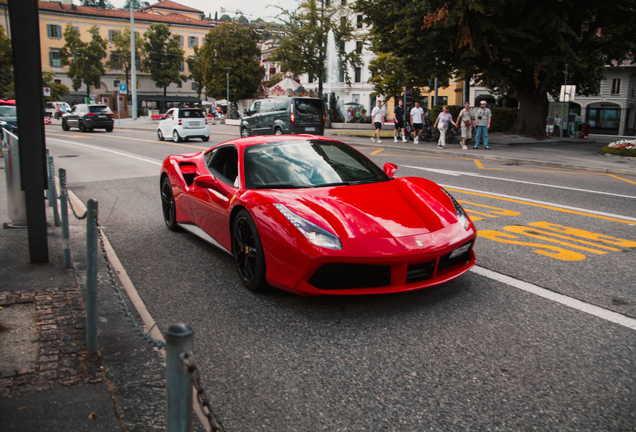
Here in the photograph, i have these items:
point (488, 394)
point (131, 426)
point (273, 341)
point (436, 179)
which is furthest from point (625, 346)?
point (436, 179)

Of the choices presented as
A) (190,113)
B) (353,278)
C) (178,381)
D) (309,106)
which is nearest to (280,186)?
(353,278)

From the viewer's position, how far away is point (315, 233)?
12.2 ft

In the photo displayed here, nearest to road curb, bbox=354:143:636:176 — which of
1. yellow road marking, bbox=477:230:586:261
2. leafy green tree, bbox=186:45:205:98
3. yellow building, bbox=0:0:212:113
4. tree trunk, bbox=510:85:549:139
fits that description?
tree trunk, bbox=510:85:549:139

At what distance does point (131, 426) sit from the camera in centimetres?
247

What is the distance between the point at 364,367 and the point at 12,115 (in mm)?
22190

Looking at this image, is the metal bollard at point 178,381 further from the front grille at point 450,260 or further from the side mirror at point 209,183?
the side mirror at point 209,183

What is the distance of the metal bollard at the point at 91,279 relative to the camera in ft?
9.94

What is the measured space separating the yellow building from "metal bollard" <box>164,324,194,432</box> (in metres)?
85.7

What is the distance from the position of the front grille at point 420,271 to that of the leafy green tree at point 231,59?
69.3 meters

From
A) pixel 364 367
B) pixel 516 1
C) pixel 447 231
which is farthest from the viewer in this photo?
pixel 516 1

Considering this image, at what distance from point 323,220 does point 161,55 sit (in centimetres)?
8557

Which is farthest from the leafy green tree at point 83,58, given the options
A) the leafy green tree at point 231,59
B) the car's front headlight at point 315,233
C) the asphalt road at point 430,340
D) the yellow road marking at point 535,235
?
the car's front headlight at point 315,233

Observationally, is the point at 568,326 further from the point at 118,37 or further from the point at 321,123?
the point at 118,37

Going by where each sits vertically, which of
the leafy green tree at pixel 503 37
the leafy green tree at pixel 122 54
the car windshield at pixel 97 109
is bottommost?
the car windshield at pixel 97 109
